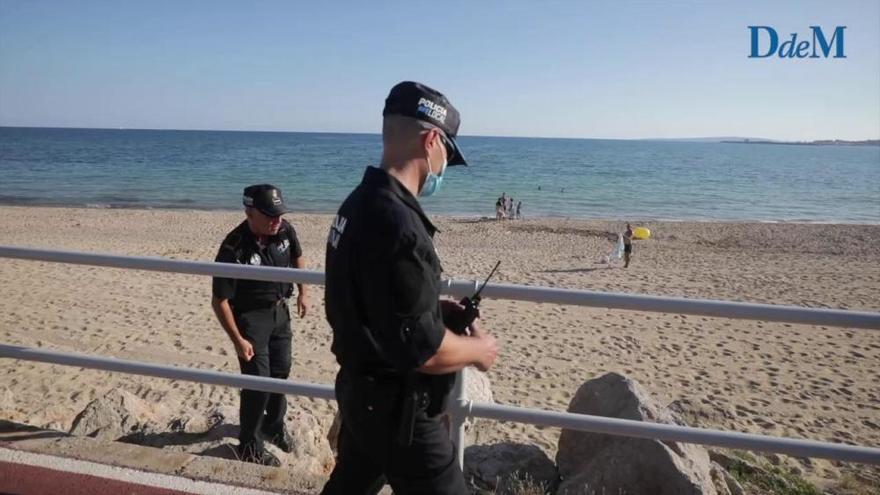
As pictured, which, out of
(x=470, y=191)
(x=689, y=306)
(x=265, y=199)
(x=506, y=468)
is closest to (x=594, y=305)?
(x=689, y=306)

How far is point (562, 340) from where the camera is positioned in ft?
35.8

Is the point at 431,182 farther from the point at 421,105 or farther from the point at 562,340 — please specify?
the point at 562,340

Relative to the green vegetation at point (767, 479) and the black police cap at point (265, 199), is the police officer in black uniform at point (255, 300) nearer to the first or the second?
the black police cap at point (265, 199)

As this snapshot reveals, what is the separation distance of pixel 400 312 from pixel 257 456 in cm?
288

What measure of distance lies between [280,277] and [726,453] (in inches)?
135

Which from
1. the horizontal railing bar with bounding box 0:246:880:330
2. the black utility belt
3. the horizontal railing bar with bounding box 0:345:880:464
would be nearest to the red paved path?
the horizontal railing bar with bounding box 0:345:880:464

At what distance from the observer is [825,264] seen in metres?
20.6

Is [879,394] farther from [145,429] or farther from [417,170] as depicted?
[417,170]

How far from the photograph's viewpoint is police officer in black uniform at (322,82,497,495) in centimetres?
166

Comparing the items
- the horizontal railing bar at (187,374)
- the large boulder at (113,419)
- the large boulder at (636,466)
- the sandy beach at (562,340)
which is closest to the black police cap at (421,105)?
the horizontal railing bar at (187,374)

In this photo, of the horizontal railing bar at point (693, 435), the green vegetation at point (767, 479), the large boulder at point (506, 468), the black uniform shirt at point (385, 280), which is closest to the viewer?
the black uniform shirt at point (385, 280)

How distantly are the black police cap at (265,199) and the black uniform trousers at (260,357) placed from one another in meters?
0.64

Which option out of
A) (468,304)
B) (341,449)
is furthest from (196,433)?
(468,304)

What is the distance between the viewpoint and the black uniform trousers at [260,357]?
13.7 ft
